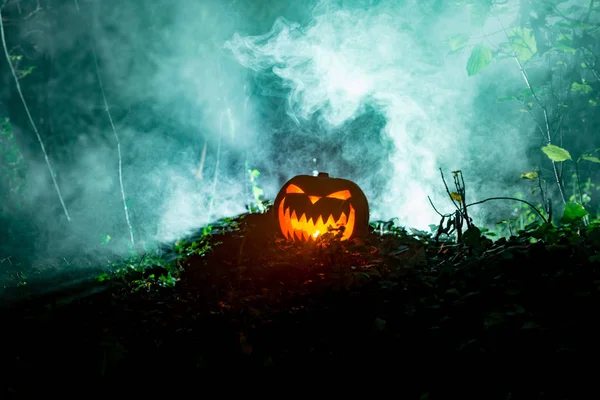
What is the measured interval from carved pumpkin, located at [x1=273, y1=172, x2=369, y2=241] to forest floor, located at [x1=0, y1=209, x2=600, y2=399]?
1.36 meters

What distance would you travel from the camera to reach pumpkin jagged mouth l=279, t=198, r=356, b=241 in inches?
169

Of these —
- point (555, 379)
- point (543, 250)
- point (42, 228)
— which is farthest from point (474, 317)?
point (42, 228)

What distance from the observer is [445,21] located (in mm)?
7559

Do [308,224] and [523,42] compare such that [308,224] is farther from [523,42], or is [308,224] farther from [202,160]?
[202,160]

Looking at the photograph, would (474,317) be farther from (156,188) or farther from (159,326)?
(156,188)

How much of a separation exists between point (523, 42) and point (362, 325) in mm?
4883

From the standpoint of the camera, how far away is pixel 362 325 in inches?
82.0

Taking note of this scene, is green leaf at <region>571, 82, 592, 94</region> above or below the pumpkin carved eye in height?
above

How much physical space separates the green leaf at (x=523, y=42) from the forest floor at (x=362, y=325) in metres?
3.41

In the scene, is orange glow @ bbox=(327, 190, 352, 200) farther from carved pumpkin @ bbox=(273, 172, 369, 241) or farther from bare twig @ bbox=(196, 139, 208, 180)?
bare twig @ bbox=(196, 139, 208, 180)

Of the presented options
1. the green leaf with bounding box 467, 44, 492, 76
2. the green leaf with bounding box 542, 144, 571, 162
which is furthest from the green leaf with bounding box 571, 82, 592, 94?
the green leaf with bounding box 542, 144, 571, 162

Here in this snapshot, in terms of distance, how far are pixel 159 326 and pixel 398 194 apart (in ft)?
22.5

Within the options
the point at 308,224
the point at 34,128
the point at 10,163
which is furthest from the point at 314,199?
the point at 10,163

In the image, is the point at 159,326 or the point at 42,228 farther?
the point at 42,228
